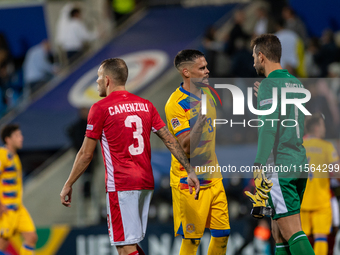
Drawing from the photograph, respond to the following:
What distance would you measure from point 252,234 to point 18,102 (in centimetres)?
809

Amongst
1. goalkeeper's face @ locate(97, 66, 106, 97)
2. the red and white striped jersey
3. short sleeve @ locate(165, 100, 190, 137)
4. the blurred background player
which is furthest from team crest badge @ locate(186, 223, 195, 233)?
goalkeeper's face @ locate(97, 66, 106, 97)

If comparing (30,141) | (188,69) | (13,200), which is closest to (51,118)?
(30,141)

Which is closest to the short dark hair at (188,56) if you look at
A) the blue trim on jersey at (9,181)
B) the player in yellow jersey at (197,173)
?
the player in yellow jersey at (197,173)

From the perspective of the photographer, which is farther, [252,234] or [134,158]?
[252,234]

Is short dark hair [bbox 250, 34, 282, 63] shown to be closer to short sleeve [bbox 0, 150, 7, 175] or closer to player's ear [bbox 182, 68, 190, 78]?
player's ear [bbox 182, 68, 190, 78]

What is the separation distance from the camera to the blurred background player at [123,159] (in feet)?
17.6

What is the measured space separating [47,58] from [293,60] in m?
7.41

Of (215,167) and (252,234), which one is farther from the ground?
(215,167)

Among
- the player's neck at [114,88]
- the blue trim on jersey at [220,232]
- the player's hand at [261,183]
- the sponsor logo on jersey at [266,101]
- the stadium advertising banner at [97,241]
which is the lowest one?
the stadium advertising banner at [97,241]

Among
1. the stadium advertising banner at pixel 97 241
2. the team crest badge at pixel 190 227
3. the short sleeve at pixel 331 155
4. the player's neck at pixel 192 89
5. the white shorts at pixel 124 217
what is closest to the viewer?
the white shorts at pixel 124 217

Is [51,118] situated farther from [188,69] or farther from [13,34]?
[188,69]

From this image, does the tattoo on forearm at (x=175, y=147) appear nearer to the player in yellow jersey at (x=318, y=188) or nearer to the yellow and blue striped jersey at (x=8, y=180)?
the player in yellow jersey at (x=318, y=188)

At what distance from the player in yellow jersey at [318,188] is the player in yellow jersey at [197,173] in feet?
8.13

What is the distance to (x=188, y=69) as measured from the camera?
5.96 metres
